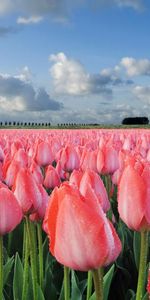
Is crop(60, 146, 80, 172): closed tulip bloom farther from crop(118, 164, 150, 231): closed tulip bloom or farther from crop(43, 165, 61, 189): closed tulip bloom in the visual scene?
crop(118, 164, 150, 231): closed tulip bloom

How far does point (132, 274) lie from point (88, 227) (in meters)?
2.19

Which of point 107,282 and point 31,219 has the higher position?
point 31,219

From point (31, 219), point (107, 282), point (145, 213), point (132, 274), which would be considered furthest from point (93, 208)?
point (132, 274)

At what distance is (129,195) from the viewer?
1.45 meters

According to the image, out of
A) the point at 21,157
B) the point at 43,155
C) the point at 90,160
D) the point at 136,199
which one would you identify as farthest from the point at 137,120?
the point at 136,199

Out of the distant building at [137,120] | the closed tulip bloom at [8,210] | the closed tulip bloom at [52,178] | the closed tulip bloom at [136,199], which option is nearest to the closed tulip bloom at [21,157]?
the closed tulip bloom at [52,178]

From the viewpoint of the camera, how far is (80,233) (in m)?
1.10

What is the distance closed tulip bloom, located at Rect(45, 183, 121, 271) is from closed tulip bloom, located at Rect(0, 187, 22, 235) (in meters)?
0.46

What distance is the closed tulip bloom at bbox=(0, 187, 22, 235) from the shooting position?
62.3 inches

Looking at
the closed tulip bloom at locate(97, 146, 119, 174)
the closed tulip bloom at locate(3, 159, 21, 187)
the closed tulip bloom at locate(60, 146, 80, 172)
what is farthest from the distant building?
the closed tulip bloom at locate(3, 159, 21, 187)

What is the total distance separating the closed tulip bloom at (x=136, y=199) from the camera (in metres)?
1.42

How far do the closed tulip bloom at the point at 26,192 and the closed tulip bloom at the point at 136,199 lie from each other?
1.44ft

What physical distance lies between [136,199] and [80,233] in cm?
37

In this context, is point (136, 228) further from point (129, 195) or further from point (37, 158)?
point (37, 158)
